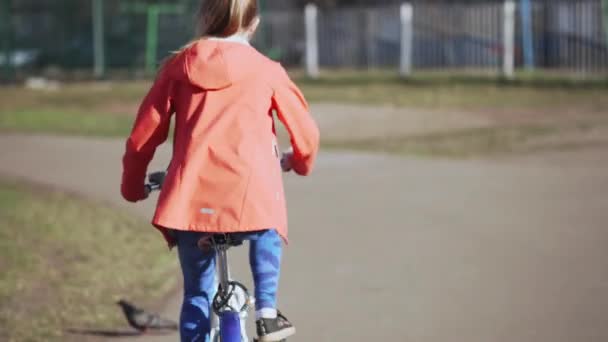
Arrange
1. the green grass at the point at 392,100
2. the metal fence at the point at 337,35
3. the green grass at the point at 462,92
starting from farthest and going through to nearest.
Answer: the metal fence at the point at 337,35 → the green grass at the point at 462,92 → the green grass at the point at 392,100

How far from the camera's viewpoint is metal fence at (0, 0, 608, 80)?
25.1 m

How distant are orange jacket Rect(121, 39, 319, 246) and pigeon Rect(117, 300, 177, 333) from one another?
1929 mm

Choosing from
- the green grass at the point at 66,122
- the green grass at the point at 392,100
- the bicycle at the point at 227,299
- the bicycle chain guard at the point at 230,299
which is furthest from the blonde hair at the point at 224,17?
the green grass at the point at 66,122

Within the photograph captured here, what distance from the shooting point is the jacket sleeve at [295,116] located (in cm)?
447

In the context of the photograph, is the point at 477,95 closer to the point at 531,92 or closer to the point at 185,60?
the point at 531,92

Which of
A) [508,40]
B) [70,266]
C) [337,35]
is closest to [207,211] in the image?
[70,266]

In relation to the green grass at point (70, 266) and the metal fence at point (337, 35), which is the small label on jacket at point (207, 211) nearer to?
the green grass at point (70, 266)

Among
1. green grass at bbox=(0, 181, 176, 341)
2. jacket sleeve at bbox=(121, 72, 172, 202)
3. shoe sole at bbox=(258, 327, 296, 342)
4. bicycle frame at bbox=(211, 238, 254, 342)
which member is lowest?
green grass at bbox=(0, 181, 176, 341)

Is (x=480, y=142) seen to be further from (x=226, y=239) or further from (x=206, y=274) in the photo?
(x=226, y=239)

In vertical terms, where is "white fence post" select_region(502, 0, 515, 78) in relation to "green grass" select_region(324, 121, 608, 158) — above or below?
above

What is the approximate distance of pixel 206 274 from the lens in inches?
182

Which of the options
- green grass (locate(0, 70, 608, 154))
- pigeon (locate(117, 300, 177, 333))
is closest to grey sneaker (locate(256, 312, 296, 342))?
pigeon (locate(117, 300, 177, 333))

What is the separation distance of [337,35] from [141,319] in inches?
867

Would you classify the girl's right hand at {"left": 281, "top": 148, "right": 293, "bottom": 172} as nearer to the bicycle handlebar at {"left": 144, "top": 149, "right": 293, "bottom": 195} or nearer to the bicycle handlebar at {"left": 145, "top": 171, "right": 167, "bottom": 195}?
the bicycle handlebar at {"left": 144, "top": 149, "right": 293, "bottom": 195}
